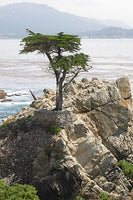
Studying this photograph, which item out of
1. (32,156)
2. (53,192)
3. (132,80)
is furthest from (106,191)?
(132,80)

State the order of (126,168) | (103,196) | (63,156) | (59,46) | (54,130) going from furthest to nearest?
(126,168) → (59,46) → (54,130) → (63,156) → (103,196)

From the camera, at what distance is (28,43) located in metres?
32.6

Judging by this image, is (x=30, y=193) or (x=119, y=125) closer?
(x=30, y=193)

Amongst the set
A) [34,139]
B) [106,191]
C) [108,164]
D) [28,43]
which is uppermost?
[28,43]

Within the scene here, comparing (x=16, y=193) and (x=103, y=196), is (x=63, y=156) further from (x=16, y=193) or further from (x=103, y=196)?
(x=16, y=193)

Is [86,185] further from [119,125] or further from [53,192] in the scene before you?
[119,125]

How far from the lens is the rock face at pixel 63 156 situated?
27781 millimetres

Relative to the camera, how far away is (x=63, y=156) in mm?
27969

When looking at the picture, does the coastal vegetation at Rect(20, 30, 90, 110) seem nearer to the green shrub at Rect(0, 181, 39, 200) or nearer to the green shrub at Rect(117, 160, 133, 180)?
the green shrub at Rect(117, 160, 133, 180)

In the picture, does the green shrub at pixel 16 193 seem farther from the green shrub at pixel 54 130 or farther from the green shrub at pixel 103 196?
the green shrub at pixel 54 130

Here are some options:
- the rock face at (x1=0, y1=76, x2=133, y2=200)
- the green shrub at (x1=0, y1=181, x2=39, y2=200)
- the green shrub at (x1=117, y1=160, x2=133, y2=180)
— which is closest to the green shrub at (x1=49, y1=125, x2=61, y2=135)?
the rock face at (x1=0, y1=76, x2=133, y2=200)

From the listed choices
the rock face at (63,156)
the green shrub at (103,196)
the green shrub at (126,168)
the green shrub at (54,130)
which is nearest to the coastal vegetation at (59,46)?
the rock face at (63,156)

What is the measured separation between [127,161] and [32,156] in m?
12.2

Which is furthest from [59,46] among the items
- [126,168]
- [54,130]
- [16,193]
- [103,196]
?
[16,193]
